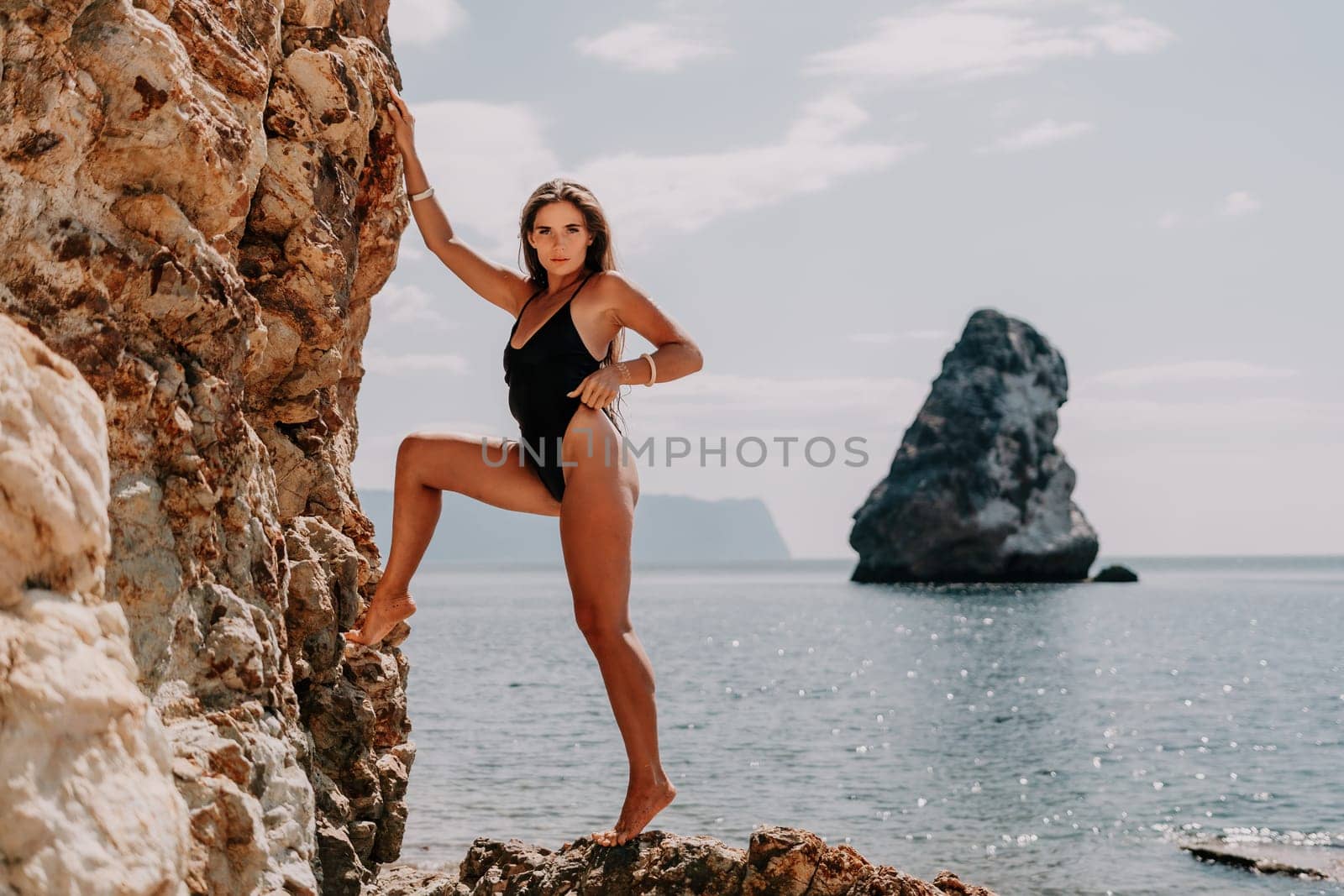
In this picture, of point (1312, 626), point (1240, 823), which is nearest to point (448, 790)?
point (1240, 823)

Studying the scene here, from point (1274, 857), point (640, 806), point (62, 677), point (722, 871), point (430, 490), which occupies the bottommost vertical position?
point (1274, 857)

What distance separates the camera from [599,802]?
1387 centimetres

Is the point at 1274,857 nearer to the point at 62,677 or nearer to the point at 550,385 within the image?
the point at 550,385

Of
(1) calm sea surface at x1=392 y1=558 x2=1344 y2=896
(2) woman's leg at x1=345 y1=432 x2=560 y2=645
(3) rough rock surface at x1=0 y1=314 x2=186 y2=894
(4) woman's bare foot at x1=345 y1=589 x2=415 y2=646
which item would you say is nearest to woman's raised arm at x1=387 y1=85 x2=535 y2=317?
(2) woman's leg at x1=345 y1=432 x2=560 y2=645

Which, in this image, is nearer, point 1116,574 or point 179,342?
point 179,342

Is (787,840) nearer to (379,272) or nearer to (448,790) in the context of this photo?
(379,272)

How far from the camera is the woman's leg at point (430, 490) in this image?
4.85m

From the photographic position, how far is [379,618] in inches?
198

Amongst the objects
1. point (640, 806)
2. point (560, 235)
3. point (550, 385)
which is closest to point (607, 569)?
point (550, 385)

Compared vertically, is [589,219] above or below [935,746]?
above

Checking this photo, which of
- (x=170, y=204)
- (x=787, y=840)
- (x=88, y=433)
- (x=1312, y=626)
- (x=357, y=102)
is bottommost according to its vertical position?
(x=1312, y=626)

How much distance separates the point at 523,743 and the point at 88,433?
16.5m

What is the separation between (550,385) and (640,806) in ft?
5.39

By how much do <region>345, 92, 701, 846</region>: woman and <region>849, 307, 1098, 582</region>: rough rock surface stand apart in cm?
7177
